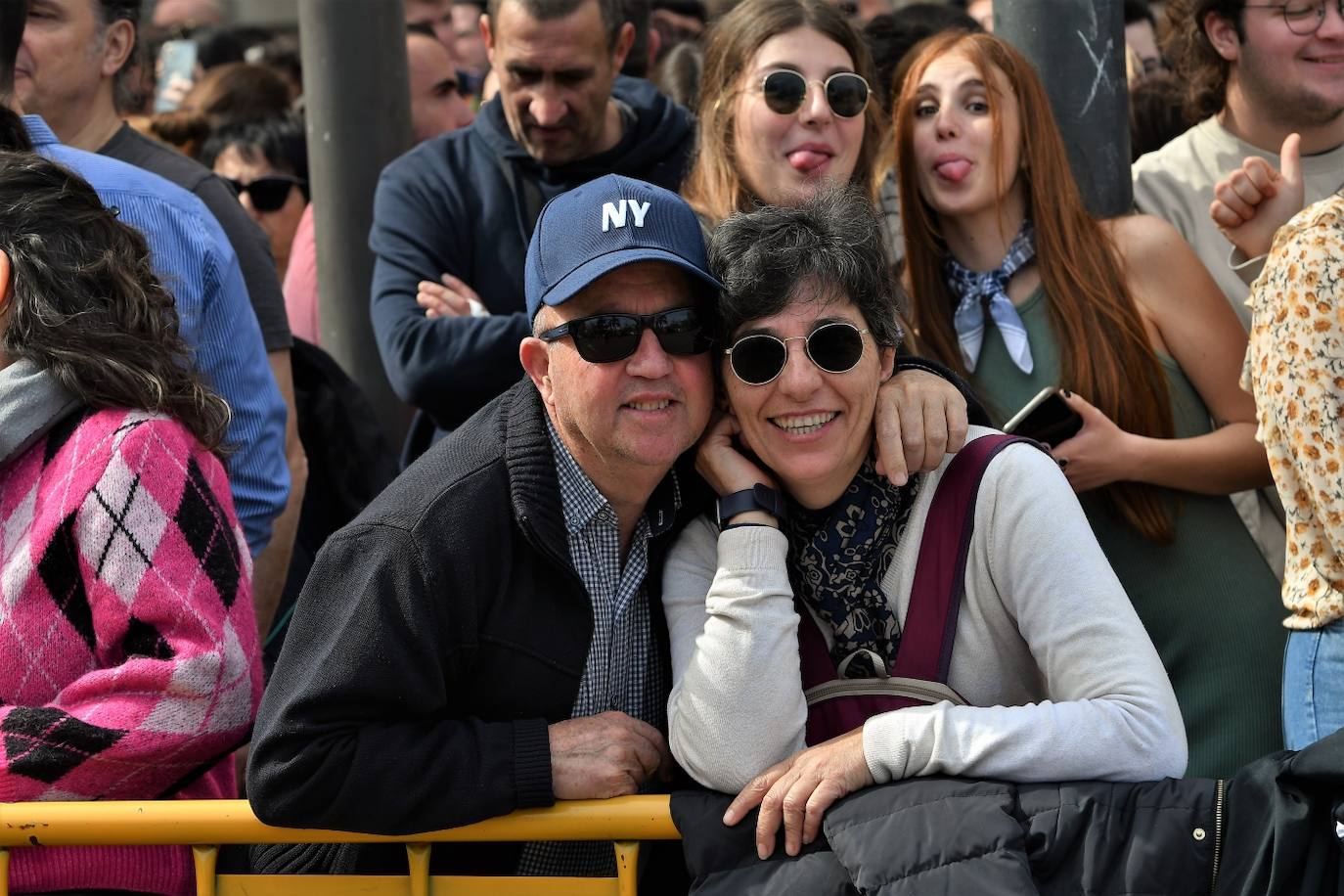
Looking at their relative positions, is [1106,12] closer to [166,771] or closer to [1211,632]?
[1211,632]

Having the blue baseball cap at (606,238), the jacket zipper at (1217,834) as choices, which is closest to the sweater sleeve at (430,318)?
the blue baseball cap at (606,238)

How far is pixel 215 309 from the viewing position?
3.71 meters

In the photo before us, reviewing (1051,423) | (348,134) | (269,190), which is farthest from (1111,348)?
(269,190)

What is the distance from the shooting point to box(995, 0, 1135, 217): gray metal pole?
3.83 m

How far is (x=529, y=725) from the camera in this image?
2.68 meters

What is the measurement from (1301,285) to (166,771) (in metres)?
2.22

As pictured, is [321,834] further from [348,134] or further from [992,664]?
[348,134]

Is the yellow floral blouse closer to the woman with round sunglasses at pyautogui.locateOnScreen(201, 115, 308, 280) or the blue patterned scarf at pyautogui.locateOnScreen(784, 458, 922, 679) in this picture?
the blue patterned scarf at pyautogui.locateOnScreen(784, 458, 922, 679)

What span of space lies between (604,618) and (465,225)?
5.72 feet

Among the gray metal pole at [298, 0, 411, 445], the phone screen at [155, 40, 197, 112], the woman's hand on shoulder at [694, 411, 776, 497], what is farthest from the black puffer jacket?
the phone screen at [155, 40, 197, 112]

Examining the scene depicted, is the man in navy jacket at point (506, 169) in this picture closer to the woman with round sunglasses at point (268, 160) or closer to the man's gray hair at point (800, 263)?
the man's gray hair at point (800, 263)

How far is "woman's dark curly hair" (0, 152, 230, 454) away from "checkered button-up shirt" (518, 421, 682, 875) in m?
0.72

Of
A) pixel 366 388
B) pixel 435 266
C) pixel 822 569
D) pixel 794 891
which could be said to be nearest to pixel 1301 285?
pixel 822 569

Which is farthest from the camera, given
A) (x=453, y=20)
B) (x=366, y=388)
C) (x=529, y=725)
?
(x=453, y=20)
